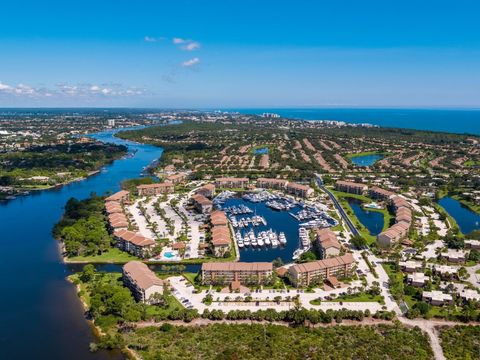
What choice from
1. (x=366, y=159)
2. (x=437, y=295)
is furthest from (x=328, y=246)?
(x=366, y=159)

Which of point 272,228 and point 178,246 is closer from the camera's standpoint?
point 178,246

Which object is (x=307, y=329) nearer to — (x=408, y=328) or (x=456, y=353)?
(x=408, y=328)

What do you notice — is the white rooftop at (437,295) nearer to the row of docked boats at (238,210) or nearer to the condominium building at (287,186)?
the row of docked boats at (238,210)

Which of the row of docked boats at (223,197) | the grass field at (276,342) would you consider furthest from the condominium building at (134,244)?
the row of docked boats at (223,197)

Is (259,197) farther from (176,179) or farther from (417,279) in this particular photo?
(417,279)

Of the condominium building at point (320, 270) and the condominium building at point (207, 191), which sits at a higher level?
the condominium building at point (207, 191)

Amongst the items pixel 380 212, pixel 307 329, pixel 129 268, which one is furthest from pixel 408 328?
pixel 380 212
